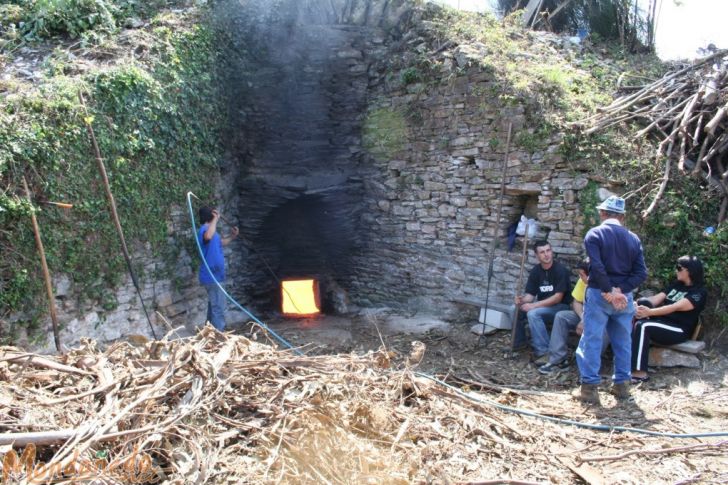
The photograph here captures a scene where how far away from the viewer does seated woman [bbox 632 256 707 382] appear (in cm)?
521

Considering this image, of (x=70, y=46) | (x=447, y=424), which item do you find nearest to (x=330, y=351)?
(x=447, y=424)

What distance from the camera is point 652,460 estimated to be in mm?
3781

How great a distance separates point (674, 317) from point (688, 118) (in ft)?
7.70

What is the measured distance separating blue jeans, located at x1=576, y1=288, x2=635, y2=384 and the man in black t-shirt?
114 centimetres

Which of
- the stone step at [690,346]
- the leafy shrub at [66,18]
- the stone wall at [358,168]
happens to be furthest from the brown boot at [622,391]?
the leafy shrub at [66,18]

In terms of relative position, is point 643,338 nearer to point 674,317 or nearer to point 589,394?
point 674,317

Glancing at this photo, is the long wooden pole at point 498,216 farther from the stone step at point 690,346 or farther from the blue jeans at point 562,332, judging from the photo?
Answer: the stone step at point 690,346

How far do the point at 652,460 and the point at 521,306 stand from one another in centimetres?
262

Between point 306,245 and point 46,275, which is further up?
point 46,275

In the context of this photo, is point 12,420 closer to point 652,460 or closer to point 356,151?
point 652,460

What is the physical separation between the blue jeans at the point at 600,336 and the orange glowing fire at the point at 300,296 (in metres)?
5.09

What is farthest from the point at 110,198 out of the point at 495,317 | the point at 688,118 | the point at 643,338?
Answer: the point at 688,118

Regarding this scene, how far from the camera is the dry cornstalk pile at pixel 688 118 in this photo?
229 inches

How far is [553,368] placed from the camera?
5.78m
